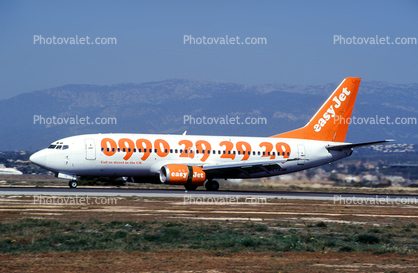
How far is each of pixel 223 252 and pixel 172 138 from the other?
2626cm

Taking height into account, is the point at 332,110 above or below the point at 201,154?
above

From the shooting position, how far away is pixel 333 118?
48594 millimetres

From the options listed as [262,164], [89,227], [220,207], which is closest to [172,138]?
[262,164]

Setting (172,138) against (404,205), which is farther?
(172,138)

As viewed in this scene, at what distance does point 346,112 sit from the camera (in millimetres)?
49094

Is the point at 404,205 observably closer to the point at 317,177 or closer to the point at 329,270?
the point at 317,177

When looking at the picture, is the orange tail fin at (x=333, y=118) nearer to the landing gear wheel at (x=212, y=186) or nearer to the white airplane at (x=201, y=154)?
the white airplane at (x=201, y=154)

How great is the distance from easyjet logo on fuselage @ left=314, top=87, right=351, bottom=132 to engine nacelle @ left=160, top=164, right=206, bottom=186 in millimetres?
12489

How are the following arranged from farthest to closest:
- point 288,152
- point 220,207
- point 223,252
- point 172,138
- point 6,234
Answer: point 288,152, point 172,138, point 220,207, point 6,234, point 223,252

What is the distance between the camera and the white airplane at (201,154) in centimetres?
3997
